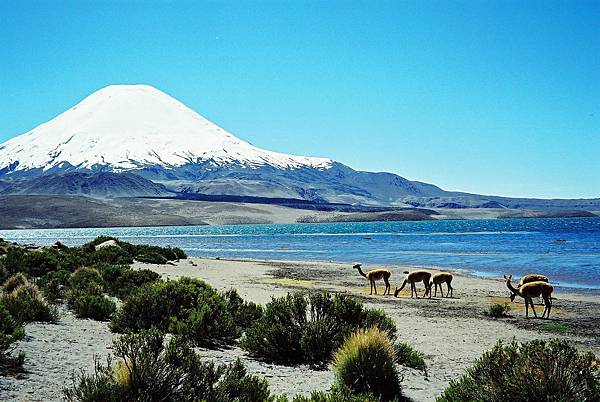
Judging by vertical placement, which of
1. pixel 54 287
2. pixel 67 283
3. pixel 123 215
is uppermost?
pixel 54 287

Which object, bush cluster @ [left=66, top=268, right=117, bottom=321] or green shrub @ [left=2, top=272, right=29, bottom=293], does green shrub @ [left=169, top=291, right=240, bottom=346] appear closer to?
bush cluster @ [left=66, top=268, right=117, bottom=321]

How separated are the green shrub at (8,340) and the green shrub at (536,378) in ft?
16.9

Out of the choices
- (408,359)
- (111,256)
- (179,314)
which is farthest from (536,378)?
(111,256)

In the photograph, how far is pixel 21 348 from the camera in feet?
25.1

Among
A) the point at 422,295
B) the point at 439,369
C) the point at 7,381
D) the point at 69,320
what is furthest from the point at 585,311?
the point at 7,381

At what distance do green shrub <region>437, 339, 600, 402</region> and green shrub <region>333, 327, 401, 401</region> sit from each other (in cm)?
114

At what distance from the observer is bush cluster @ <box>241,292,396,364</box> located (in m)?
8.50

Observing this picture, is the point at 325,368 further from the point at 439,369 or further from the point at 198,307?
the point at 198,307

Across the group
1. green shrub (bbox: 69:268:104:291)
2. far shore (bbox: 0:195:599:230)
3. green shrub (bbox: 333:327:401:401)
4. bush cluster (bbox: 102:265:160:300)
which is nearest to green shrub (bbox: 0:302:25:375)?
green shrub (bbox: 333:327:401:401)

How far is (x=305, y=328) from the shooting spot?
28.6 feet

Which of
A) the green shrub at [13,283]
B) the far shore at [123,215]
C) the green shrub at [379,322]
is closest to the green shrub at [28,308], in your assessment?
the green shrub at [13,283]

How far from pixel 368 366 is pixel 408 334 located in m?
5.78

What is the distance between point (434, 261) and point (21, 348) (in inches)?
1330

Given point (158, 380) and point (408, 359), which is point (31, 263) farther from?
point (158, 380)
